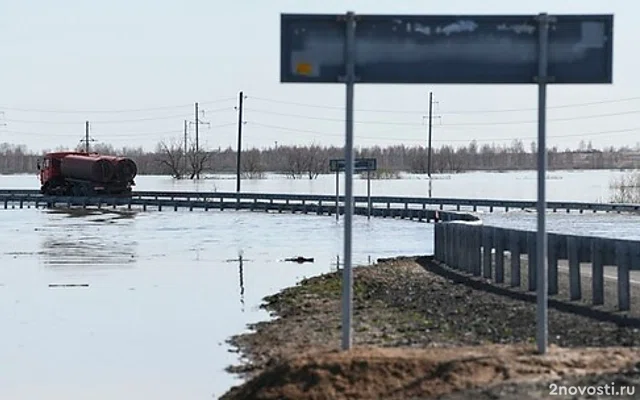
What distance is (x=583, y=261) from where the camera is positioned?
678 inches

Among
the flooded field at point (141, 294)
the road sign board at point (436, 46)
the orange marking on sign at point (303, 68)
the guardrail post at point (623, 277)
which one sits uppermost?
the road sign board at point (436, 46)

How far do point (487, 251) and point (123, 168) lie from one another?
52.2 meters

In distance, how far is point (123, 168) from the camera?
70.8 metres

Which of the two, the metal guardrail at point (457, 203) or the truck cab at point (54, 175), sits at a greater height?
the truck cab at point (54, 175)

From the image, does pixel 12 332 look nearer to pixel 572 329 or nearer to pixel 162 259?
pixel 572 329

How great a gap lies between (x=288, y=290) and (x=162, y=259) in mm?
8946

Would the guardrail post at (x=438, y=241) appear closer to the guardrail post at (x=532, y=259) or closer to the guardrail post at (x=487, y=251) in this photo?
the guardrail post at (x=487, y=251)

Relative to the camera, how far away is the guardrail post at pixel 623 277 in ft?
50.6

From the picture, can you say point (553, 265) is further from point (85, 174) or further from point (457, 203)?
point (85, 174)

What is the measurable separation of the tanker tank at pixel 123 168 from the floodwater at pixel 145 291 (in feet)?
71.7

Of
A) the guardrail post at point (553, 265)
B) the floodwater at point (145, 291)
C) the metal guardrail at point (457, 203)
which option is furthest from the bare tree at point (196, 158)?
the guardrail post at point (553, 265)

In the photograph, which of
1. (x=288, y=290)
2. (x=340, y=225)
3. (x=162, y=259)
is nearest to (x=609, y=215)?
(x=340, y=225)

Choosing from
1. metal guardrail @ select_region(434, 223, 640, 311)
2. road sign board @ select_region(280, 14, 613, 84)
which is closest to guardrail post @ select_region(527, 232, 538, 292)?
metal guardrail @ select_region(434, 223, 640, 311)

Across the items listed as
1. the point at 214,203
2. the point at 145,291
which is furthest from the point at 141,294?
the point at 214,203
